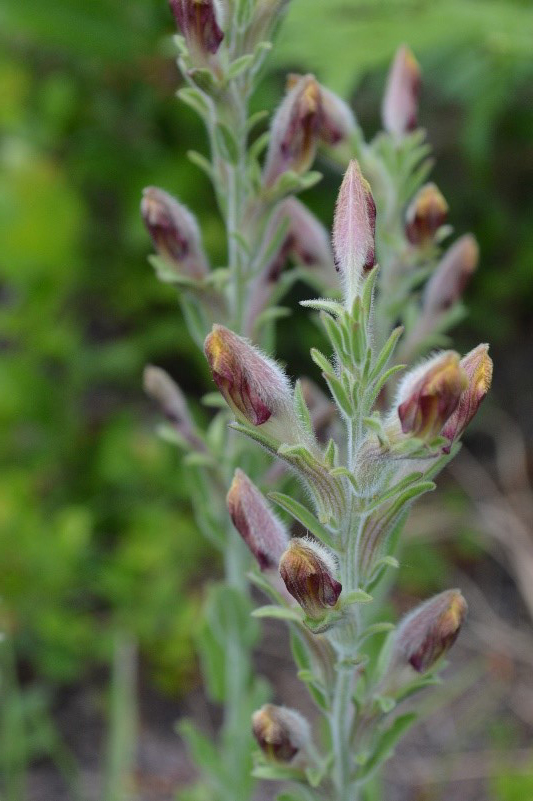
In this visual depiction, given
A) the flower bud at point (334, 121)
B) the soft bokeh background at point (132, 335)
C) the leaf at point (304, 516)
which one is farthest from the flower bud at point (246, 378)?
the soft bokeh background at point (132, 335)

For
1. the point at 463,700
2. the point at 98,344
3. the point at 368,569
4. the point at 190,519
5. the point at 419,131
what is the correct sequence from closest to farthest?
1. the point at 368,569
2. the point at 419,131
3. the point at 463,700
4. the point at 190,519
5. the point at 98,344

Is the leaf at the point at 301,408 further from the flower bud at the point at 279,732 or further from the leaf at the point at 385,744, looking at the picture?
the leaf at the point at 385,744

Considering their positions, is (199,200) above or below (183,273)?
above

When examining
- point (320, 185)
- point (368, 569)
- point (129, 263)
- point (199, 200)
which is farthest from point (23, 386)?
point (368, 569)

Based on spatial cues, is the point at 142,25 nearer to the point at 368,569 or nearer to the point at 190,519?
the point at 190,519

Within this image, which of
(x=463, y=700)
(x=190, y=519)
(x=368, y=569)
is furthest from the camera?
(x=190, y=519)

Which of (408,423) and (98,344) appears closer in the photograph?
(408,423)

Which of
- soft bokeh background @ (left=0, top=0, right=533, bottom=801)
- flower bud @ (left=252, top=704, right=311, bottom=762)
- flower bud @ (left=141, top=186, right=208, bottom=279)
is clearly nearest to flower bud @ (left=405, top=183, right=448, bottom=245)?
flower bud @ (left=141, top=186, right=208, bottom=279)

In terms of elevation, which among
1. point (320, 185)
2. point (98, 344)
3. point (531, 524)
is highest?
point (320, 185)
